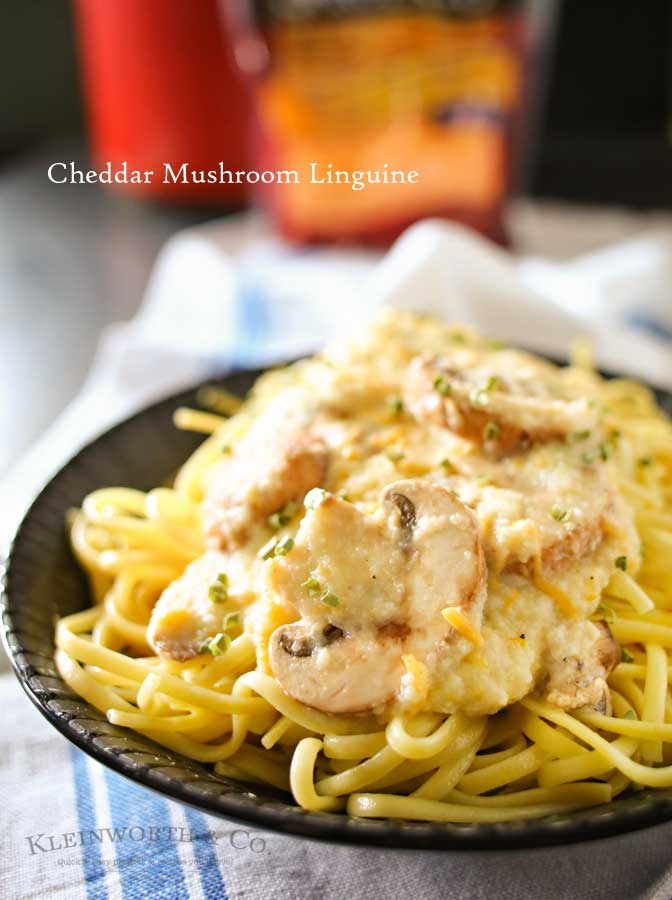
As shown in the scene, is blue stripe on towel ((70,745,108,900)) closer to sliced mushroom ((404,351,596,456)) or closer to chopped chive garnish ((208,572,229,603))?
chopped chive garnish ((208,572,229,603))

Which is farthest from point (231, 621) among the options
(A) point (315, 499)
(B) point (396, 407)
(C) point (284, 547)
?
(B) point (396, 407)

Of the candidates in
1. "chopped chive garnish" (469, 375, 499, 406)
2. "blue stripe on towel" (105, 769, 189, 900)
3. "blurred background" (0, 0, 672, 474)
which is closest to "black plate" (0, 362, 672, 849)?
"blue stripe on towel" (105, 769, 189, 900)

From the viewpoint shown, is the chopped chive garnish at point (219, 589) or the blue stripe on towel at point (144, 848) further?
the chopped chive garnish at point (219, 589)

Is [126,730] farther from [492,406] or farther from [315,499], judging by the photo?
[492,406]

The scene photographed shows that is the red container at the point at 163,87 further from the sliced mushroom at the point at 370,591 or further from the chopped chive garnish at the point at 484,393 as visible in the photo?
the sliced mushroom at the point at 370,591

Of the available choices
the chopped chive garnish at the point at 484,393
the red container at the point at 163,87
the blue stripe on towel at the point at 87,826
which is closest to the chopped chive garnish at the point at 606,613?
the chopped chive garnish at the point at 484,393

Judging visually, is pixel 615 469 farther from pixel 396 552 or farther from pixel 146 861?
pixel 146 861
